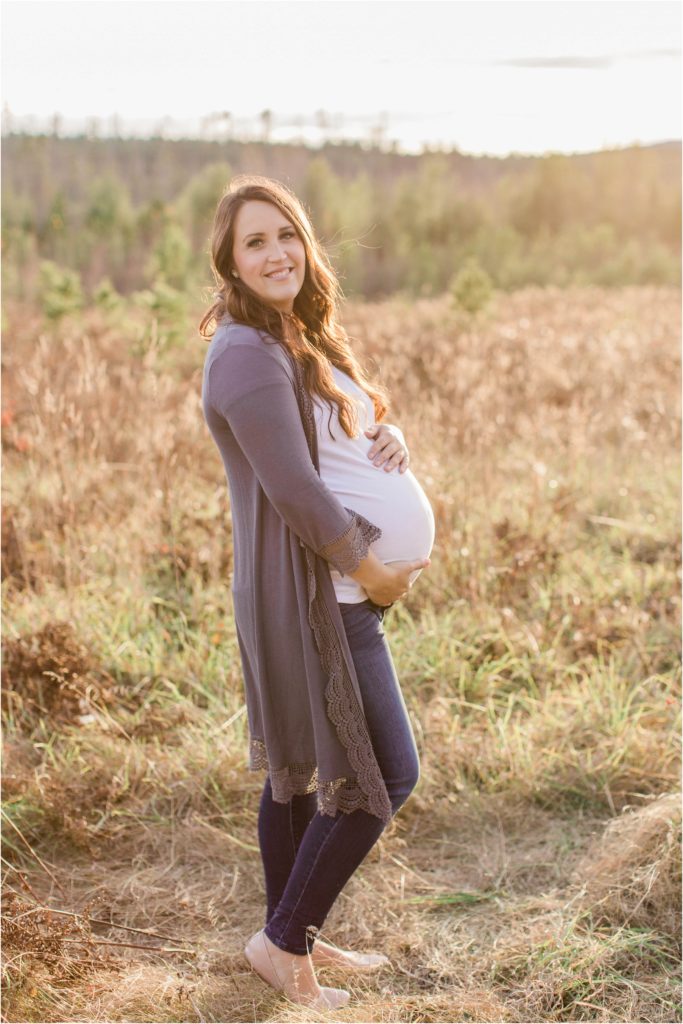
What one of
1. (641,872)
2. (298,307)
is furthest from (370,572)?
(641,872)

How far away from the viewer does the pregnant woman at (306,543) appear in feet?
6.50

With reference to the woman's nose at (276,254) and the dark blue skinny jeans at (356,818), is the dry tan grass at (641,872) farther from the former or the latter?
the woman's nose at (276,254)

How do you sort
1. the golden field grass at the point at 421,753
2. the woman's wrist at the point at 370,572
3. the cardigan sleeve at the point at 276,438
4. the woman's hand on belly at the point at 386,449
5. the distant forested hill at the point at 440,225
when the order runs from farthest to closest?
1. the distant forested hill at the point at 440,225
2. the golden field grass at the point at 421,753
3. the woman's hand on belly at the point at 386,449
4. the woman's wrist at the point at 370,572
5. the cardigan sleeve at the point at 276,438

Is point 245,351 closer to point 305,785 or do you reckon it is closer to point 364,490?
point 364,490

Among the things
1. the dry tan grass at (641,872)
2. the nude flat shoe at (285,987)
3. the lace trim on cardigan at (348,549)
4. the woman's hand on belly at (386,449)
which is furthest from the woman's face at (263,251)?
the dry tan grass at (641,872)

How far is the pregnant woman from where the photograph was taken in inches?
78.0

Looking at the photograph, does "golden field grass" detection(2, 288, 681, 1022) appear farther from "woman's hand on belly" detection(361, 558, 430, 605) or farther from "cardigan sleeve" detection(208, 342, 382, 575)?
"cardigan sleeve" detection(208, 342, 382, 575)

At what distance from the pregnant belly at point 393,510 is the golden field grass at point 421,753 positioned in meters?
1.19

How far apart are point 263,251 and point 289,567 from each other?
2.50ft

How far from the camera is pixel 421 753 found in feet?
11.0

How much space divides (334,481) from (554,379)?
22.4ft

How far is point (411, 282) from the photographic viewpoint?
39.3 metres

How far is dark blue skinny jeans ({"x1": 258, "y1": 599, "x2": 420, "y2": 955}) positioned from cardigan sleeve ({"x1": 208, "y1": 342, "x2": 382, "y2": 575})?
0.28 m

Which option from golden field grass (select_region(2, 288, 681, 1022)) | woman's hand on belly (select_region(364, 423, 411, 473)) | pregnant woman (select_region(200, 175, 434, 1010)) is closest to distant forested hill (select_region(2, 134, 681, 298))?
golden field grass (select_region(2, 288, 681, 1022))
